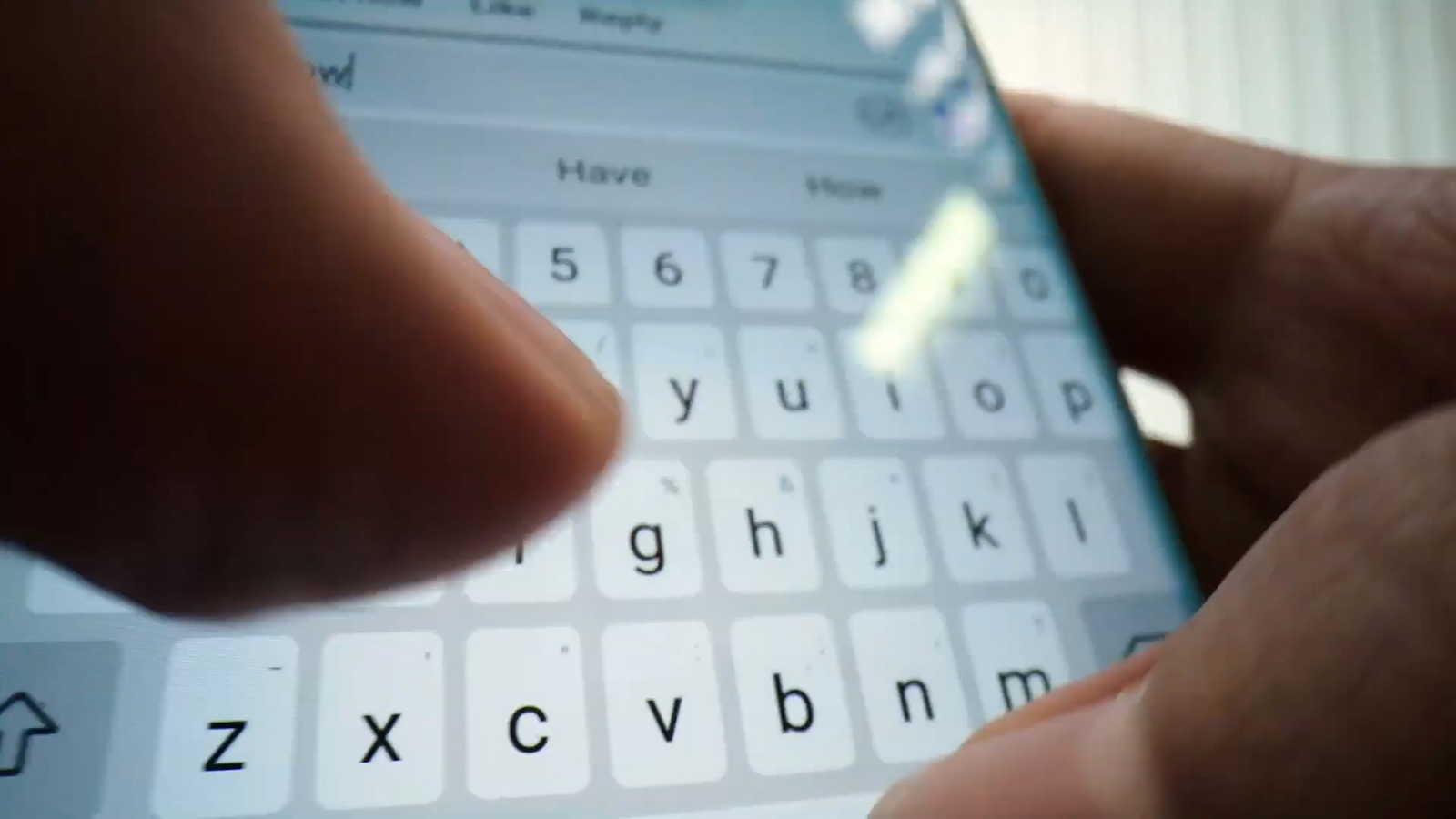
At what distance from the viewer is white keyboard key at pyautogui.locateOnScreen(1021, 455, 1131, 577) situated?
398mm

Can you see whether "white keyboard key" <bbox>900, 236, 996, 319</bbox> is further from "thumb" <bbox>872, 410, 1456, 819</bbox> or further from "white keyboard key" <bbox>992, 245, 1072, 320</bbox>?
"thumb" <bbox>872, 410, 1456, 819</bbox>

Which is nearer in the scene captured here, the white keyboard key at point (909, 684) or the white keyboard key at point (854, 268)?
the white keyboard key at point (909, 684)

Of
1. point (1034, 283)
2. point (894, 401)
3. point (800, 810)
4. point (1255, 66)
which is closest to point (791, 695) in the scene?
point (800, 810)

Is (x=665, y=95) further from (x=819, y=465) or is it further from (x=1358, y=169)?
(x=1358, y=169)

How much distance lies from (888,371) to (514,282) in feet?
0.55

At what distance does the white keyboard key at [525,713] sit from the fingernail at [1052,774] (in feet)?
0.34

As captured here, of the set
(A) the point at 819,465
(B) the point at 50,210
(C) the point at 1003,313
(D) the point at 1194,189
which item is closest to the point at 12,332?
(B) the point at 50,210

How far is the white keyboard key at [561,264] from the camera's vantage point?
39 cm

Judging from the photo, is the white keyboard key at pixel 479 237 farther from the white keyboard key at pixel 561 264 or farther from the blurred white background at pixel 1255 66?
the blurred white background at pixel 1255 66

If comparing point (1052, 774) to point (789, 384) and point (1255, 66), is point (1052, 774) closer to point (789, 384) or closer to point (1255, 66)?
point (789, 384)

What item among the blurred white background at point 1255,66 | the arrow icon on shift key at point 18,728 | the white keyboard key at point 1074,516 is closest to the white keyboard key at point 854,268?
the white keyboard key at point 1074,516

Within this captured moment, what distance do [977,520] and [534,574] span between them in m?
0.18

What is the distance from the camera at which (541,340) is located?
0.21 metres

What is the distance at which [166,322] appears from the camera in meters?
0.16
